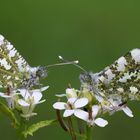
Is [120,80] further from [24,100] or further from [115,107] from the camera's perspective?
[24,100]

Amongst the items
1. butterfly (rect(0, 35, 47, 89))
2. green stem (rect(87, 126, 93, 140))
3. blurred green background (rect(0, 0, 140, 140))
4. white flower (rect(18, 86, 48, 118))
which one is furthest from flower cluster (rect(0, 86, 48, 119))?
blurred green background (rect(0, 0, 140, 140))

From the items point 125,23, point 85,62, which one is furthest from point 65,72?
point 125,23

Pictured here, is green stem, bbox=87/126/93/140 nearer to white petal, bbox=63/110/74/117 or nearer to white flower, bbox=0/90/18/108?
white petal, bbox=63/110/74/117

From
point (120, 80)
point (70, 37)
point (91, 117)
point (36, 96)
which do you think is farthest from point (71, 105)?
point (70, 37)

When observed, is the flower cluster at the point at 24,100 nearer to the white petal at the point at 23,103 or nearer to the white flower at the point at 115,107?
the white petal at the point at 23,103

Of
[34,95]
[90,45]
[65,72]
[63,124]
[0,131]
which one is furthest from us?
[90,45]

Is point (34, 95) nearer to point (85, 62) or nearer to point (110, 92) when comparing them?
point (110, 92)
